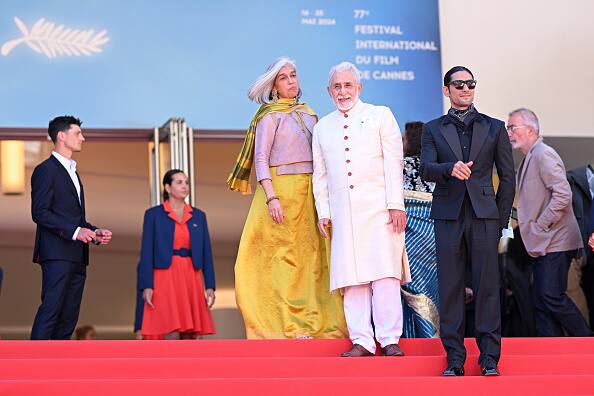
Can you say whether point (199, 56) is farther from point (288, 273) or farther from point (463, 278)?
point (463, 278)

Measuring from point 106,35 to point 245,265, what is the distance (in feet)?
11.5

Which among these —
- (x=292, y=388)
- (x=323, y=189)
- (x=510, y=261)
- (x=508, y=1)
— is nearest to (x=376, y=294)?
(x=323, y=189)

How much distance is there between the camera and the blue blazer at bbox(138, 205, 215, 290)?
9656 millimetres

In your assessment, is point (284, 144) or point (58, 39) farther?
point (58, 39)

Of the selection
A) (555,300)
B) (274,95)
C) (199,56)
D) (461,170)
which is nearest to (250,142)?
(274,95)

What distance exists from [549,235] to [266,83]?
2.11 meters

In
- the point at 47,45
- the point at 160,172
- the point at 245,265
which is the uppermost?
the point at 47,45

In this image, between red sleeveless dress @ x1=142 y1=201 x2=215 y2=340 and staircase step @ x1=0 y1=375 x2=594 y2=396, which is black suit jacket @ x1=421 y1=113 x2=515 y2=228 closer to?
staircase step @ x1=0 y1=375 x2=594 y2=396

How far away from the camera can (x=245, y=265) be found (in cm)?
809

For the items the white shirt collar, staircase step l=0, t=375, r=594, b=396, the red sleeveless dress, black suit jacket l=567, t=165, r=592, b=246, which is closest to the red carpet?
staircase step l=0, t=375, r=594, b=396

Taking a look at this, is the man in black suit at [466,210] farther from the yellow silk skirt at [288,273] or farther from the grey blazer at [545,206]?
the grey blazer at [545,206]

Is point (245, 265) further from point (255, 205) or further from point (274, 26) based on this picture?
point (274, 26)

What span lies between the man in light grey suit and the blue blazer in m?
2.26

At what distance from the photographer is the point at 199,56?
1106 cm
